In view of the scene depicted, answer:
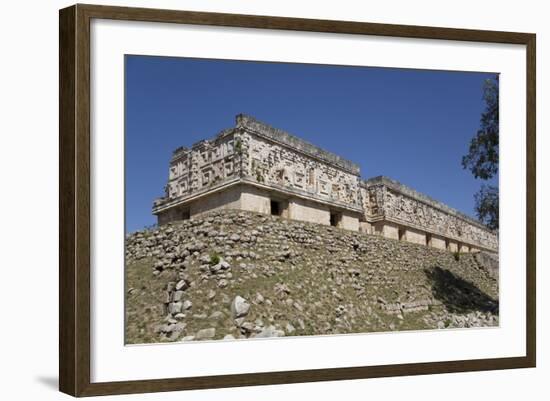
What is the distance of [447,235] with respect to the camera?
1209 centimetres

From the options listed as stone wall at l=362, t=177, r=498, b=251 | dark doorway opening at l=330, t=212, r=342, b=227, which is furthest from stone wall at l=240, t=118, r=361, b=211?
stone wall at l=362, t=177, r=498, b=251

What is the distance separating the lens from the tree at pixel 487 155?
30.2 ft

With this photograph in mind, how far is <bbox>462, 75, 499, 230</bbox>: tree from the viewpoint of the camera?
30.2 ft

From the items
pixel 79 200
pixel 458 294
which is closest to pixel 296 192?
pixel 458 294

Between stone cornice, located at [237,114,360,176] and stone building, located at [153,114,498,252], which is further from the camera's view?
stone cornice, located at [237,114,360,176]

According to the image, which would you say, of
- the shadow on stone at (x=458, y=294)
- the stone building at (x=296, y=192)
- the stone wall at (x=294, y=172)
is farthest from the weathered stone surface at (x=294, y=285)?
the stone wall at (x=294, y=172)

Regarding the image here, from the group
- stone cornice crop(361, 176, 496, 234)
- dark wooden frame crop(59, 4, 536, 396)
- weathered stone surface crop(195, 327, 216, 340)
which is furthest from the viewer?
stone cornice crop(361, 176, 496, 234)

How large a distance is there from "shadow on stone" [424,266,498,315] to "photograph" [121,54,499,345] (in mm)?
30

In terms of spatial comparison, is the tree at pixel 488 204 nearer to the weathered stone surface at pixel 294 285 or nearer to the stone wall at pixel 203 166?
Result: the weathered stone surface at pixel 294 285

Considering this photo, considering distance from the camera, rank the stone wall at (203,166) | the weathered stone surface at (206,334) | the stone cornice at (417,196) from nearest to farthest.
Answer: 1. the weathered stone surface at (206,334)
2. the stone wall at (203,166)
3. the stone cornice at (417,196)

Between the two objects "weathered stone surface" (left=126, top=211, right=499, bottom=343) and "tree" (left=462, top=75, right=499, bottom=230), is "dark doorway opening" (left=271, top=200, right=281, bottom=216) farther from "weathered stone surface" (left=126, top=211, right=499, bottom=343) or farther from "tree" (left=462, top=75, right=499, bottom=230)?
"tree" (left=462, top=75, right=499, bottom=230)

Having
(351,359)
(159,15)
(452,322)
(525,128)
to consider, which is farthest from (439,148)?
(159,15)

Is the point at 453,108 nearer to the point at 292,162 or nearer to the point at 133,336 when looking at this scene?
the point at 292,162

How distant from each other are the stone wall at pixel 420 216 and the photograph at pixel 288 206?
0.17 ft
